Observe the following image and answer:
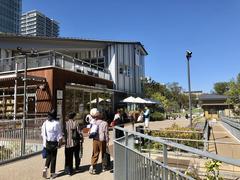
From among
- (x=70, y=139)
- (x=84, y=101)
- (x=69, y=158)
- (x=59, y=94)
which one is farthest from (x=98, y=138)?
(x=84, y=101)

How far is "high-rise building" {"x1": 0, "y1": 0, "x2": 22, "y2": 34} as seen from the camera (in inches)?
2905

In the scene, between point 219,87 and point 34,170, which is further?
point 219,87

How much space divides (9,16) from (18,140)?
73.7 metres

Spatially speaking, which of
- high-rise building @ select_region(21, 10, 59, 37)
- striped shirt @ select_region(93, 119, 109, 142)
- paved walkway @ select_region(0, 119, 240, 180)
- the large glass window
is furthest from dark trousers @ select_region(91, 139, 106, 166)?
high-rise building @ select_region(21, 10, 59, 37)

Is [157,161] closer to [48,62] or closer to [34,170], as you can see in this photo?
[34,170]

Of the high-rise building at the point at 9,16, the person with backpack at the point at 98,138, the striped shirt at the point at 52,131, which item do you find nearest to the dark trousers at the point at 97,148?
the person with backpack at the point at 98,138

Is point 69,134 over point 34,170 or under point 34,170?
over

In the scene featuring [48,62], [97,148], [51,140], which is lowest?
[97,148]

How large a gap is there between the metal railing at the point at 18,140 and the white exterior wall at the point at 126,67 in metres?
17.9

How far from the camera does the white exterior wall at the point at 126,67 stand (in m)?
30.0

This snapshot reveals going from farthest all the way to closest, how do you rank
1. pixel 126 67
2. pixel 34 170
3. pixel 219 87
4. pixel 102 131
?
pixel 219 87 < pixel 126 67 < pixel 34 170 < pixel 102 131

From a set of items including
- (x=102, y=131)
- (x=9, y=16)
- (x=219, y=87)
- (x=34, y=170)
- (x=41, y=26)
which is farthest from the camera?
(x=219, y=87)

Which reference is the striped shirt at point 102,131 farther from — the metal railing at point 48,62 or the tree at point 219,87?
the tree at point 219,87

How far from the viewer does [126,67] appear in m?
32.9
